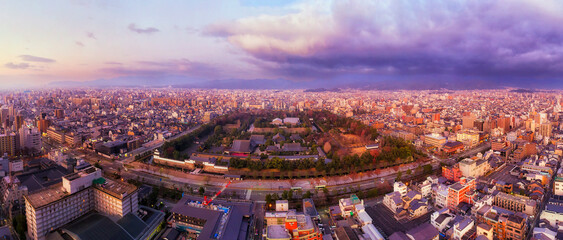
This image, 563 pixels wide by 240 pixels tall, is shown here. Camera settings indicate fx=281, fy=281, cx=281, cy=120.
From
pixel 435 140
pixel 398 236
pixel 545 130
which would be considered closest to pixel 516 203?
pixel 398 236

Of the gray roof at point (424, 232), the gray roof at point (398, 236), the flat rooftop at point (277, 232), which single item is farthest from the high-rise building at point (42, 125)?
the gray roof at point (424, 232)

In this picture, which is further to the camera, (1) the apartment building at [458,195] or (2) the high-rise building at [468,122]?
(2) the high-rise building at [468,122]

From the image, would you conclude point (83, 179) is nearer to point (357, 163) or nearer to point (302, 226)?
point (302, 226)

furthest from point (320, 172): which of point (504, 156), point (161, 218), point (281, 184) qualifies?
point (504, 156)

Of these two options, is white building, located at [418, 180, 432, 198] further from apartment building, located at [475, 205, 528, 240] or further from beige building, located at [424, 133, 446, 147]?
beige building, located at [424, 133, 446, 147]

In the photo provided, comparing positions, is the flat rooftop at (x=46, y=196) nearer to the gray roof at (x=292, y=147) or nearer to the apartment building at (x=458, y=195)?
the gray roof at (x=292, y=147)
